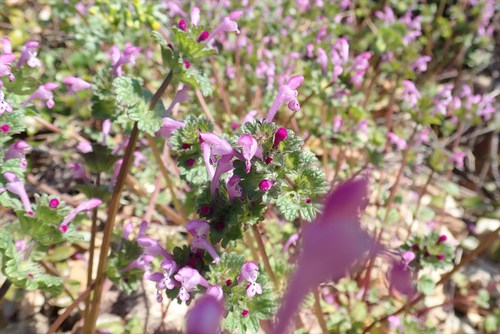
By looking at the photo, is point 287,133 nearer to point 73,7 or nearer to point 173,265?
point 173,265

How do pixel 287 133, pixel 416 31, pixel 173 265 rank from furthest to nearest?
1. pixel 416 31
2. pixel 173 265
3. pixel 287 133

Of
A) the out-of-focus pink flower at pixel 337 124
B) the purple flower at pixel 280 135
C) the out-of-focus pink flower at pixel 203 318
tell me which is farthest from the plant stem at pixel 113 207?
the out-of-focus pink flower at pixel 337 124

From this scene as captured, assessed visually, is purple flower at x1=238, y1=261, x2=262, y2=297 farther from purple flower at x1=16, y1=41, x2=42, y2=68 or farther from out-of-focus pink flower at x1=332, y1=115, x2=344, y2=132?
out-of-focus pink flower at x1=332, y1=115, x2=344, y2=132

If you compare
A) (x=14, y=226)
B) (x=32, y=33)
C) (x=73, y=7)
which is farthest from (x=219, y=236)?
(x=32, y=33)

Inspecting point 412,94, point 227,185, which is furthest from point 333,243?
point 412,94

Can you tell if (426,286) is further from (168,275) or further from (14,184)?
(14,184)

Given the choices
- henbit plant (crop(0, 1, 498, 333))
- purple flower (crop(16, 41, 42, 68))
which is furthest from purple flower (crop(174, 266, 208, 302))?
purple flower (crop(16, 41, 42, 68))
